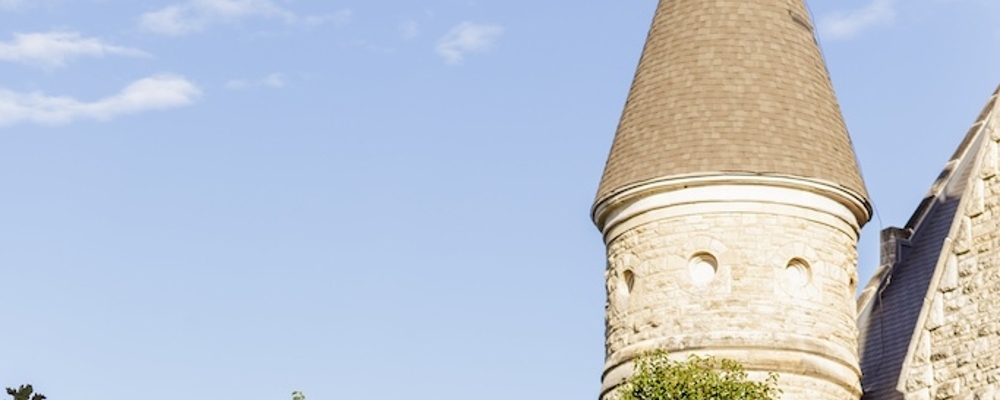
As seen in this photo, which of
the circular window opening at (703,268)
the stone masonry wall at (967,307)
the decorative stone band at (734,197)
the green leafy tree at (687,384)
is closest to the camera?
the green leafy tree at (687,384)

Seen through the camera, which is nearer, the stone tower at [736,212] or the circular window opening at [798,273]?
the stone tower at [736,212]

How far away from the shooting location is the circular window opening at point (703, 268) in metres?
26.2

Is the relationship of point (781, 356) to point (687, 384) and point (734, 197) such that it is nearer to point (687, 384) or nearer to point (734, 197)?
point (734, 197)

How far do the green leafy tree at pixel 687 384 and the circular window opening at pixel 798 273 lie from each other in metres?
1.90

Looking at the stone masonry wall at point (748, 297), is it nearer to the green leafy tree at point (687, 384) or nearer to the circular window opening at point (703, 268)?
the circular window opening at point (703, 268)

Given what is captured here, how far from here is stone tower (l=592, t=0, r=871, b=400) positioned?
85.4 ft

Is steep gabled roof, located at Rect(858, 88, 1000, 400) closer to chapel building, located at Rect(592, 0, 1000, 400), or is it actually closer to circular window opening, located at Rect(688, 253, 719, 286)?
chapel building, located at Rect(592, 0, 1000, 400)

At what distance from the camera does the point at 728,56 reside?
27312 mm

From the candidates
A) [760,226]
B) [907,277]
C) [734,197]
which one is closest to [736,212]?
[734,197]

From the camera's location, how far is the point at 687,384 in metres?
23.8

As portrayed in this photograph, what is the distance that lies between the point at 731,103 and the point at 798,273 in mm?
1909

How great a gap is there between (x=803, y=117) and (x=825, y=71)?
1.24m

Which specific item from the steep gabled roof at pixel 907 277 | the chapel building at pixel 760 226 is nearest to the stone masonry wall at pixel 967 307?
the chapel building at pixel 760 226

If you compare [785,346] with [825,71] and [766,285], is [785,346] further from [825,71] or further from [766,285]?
[825,71]
